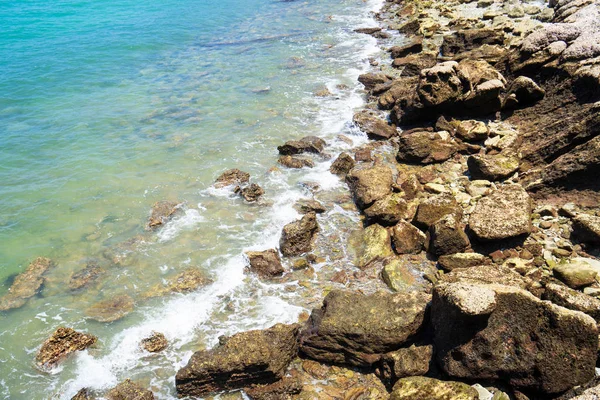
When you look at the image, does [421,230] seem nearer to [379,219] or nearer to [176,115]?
[379,219]

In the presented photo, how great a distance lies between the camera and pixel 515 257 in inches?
354

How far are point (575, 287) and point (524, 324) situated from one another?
7.54 feet

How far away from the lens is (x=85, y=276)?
10750mm

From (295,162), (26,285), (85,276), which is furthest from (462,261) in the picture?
(26,285)

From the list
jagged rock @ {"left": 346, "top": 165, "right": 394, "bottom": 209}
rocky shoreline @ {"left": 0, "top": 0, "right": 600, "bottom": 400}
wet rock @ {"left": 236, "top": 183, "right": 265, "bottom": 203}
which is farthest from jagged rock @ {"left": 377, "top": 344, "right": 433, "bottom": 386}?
wet rock @ {"left": 236, "top": 183, "right": 265, "bottom": 203}

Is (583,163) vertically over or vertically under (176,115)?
over

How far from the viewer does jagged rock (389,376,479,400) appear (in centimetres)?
631

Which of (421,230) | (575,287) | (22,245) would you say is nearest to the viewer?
(575,287)

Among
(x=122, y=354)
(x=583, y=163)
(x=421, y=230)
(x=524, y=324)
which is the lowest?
(x=122, y=354)

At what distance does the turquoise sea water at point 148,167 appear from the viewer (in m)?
9.16

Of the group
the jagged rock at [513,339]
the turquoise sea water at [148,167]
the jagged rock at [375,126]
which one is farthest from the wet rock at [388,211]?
the jagged rock at [375,126]

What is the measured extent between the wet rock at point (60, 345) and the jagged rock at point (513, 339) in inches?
293

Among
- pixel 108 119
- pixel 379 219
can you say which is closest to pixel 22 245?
pixel 108 119

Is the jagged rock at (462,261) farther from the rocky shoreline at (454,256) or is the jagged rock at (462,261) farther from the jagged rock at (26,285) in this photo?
the jagged rock at (26,285)
